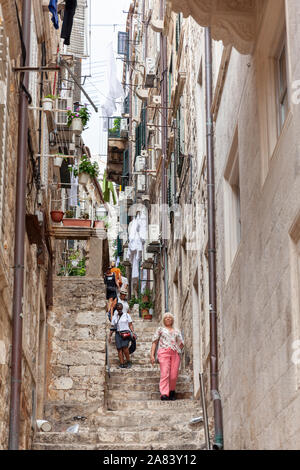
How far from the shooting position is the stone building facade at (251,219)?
690 centimetres

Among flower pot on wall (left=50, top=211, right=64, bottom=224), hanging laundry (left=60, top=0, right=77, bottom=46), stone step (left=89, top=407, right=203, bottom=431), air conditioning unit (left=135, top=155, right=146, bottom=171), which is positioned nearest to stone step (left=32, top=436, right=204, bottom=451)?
stone step (left=89, top=407, right=203, bottom=431)

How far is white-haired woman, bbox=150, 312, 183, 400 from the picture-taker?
14.2m

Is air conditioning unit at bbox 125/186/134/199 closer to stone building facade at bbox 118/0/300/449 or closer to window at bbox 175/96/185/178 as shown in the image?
window at bbox 175/96/185/178

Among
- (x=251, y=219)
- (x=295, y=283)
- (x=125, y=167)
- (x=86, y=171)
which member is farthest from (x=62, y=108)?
(x=125, y=167)

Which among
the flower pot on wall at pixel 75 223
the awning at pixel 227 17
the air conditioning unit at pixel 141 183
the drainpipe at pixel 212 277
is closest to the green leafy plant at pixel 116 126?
the air conditioning unit at pixel 141 183

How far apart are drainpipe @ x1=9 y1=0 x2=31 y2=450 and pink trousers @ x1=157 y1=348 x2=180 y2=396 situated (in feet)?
15.5

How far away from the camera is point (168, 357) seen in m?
14.3

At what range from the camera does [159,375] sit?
1545 centimetres

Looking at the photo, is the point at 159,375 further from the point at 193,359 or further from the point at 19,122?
the point at 19,122

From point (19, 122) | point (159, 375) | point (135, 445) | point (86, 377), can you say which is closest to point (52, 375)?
point (86, 377)

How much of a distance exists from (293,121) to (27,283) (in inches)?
248

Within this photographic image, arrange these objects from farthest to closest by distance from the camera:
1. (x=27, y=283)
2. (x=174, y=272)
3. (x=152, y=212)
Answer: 1. (x=152, y=212)
2. (x=174, y=272)
3. (x=27, y=283)

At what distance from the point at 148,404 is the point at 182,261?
474 cm

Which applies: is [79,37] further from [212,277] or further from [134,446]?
[134,446]
